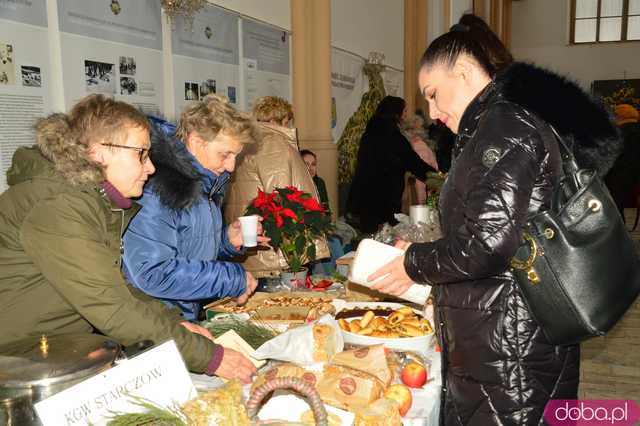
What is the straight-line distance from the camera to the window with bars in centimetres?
1797

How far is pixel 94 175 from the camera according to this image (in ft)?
4.85

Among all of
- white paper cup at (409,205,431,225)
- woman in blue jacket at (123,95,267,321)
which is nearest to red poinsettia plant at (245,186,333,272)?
woman in blue jacket at (123,95,267,321)

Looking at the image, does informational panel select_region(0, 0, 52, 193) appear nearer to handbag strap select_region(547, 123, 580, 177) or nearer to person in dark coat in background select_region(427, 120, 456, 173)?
handbag strap select_region(547, 123, 580, 177)

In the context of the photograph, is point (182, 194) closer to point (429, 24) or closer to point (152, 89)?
point (152, 89)

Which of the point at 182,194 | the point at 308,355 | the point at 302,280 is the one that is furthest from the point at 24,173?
the point at 302,280

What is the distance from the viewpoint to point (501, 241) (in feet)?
4.31

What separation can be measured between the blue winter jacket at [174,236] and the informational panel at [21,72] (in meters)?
0.95

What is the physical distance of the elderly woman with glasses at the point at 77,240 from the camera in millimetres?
1404

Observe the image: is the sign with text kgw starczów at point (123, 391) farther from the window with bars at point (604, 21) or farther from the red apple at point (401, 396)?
the window with bars at point (604, 21)

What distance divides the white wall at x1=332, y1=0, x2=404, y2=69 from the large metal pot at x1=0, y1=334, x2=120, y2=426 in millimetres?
5852

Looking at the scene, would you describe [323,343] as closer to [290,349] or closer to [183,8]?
[290,349]

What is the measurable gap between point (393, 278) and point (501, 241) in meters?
0.37

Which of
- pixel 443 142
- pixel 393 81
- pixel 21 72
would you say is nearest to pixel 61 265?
pixel 21 72

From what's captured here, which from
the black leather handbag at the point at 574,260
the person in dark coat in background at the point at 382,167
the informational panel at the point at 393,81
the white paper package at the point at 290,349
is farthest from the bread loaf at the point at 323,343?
the informational panel at the point at 393,81
